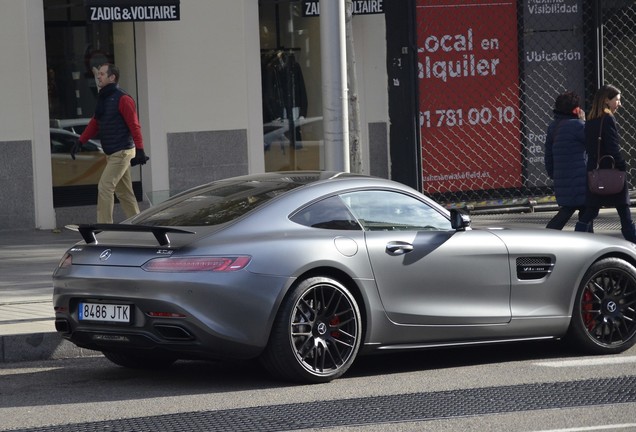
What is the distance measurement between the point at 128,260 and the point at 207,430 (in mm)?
1538

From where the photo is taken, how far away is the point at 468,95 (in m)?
17.5

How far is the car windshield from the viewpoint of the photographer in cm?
803

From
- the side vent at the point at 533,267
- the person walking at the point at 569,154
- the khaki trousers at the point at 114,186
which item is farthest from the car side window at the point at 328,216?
the khaki trousers at the point at 114,186

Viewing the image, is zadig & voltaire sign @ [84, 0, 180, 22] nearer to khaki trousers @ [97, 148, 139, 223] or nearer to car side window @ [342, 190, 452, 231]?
khaki trousers @ [97, 148, 139, 223]

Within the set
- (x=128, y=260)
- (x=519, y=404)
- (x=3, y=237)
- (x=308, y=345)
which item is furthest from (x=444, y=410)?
(x=3, y=237)

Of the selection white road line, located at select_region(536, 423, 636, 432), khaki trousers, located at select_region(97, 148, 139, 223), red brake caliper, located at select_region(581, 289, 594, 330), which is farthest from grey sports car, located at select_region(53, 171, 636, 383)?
khaki trousers, located at select_region(97, 148, 139, 223)

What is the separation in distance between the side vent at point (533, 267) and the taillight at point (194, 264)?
6.95ft

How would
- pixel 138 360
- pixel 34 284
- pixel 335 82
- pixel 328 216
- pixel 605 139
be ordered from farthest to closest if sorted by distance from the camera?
pixel 605 139
pixel 34 284
pixel 335 82
pixel 138 360
pixel 328 216

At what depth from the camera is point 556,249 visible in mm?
8781

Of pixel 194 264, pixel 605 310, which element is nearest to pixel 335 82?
pixel 605 310

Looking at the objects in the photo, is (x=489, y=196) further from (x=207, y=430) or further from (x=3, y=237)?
(x=207, y=430)

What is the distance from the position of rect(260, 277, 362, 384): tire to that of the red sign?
374 inches

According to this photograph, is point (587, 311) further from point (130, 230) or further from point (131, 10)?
point (131, 10)

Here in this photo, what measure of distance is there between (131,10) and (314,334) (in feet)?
28.5
